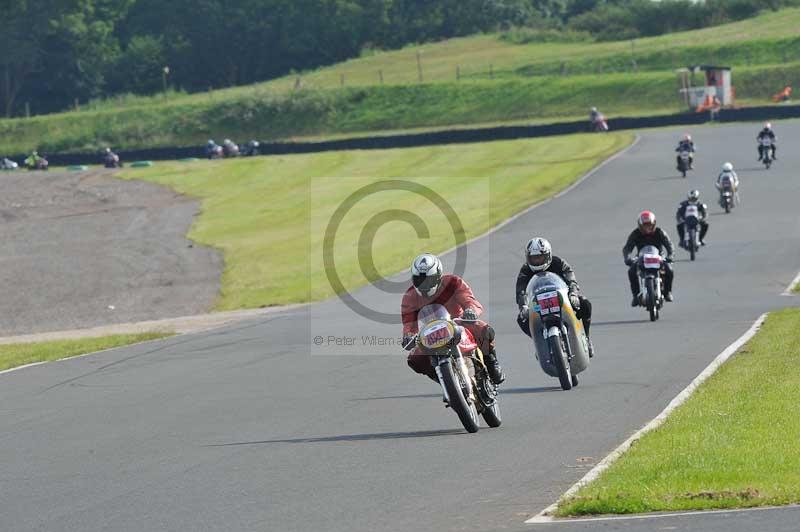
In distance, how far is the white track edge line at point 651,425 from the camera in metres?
9.05

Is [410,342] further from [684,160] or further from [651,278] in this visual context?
[684,160]

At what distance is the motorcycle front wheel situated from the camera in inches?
482

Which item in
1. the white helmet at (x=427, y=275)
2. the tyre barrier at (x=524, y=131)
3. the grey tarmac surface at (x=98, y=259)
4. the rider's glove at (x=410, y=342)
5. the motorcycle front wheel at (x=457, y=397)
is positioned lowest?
the grey tarmac surface at (x=98, y=259)

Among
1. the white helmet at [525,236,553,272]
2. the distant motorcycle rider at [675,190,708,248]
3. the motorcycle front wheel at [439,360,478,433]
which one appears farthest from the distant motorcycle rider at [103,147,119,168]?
the motorcycle front wheel at [439,360,478,433]

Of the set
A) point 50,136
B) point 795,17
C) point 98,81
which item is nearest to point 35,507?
point 50,136

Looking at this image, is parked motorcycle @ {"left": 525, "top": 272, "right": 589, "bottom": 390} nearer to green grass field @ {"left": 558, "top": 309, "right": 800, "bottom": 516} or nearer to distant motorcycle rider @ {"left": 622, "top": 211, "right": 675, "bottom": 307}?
green grass field @ {"left": 558, "top": 309, "right": 800, "bottom": 516}

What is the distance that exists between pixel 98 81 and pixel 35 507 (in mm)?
126815

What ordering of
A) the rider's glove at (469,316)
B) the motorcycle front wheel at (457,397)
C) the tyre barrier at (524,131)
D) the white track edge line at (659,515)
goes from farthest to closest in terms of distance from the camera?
the tyre barrier at (524,131) < the rider's glove at (469,316) < the motorcycle front wheel at (457,397) < the white track edge line at (659,515)

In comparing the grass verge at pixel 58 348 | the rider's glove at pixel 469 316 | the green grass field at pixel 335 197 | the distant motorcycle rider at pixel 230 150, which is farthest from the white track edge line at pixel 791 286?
the distant motorcycle rider at pixel 230 150

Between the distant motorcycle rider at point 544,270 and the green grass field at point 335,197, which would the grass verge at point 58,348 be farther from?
the distant motorcycle rider at point 544,270

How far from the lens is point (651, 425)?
12.2 m

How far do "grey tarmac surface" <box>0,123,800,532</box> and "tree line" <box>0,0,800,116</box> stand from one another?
10849cm

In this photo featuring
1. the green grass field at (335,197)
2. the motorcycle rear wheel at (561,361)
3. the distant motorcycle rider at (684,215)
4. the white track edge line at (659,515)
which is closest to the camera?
the white track edge line at (659,515)

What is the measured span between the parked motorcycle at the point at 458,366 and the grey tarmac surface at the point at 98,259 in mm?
18670
